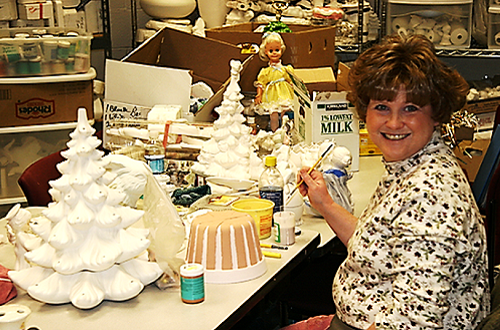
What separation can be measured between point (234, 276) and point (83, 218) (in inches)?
15.6

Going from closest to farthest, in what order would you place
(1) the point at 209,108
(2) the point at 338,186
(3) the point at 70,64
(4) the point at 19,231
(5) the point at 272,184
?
1. (4) the point at 19,231
2. (5) the point at 272,184
3. (2) the point at 338,186
4. (1) the point at 209,108
5. (3) the point at 70,64

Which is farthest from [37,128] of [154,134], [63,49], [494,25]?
[494,25]

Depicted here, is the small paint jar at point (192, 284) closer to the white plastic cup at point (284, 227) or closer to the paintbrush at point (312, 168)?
the white plastic cup at point (284, 227)

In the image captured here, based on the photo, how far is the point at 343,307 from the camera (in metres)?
1.49

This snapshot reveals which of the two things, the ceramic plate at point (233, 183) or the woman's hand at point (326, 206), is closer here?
the woman's hand at point (326, 206)

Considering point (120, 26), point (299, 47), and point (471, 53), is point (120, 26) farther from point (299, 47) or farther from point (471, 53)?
point (471, 53)

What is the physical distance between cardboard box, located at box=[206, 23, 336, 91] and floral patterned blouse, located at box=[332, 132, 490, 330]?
166cm

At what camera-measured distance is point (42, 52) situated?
3.63 m

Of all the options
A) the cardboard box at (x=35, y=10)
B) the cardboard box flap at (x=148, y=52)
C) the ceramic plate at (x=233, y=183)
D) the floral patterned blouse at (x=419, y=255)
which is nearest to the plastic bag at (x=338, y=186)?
the ceramic plate at (x=233, y=183)

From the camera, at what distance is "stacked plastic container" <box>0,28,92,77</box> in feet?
11.7

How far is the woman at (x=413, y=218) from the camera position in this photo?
1.26m

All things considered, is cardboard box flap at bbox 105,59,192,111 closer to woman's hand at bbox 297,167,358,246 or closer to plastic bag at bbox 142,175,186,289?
woman's hand at bbox 297,167,358,246

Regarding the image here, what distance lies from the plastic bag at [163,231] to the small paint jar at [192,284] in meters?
0.10

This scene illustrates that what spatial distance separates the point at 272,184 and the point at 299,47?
129 centimetres
